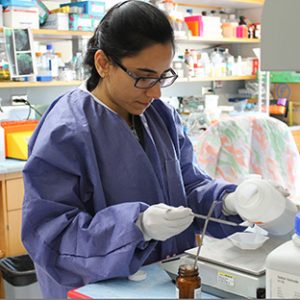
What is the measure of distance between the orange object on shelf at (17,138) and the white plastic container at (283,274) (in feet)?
6.80

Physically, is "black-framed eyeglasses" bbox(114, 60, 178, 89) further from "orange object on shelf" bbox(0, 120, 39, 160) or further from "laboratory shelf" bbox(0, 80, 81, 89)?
"laboratory shelf" bbox(0, 80, 81, 89)

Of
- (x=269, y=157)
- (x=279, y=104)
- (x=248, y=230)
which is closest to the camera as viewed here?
(x=248, y=230)

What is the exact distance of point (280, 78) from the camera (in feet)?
15.9

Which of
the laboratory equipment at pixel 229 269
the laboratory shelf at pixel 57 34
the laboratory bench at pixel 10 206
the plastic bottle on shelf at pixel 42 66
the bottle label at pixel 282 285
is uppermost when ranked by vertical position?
the laboratory shelf at pixel 57 34

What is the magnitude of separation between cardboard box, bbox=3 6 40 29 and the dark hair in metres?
1.94

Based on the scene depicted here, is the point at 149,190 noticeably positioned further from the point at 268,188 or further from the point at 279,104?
the point at 279,104

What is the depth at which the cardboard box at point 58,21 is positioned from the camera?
340 centimetres

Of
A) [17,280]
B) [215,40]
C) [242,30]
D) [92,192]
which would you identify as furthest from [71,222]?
[242,30]

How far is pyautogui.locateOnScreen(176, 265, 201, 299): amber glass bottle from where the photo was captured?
109 cm

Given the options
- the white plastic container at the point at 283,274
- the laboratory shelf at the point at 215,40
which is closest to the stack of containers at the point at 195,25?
the laboratory shelf at the point at 215,40

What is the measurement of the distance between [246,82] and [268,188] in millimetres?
3867

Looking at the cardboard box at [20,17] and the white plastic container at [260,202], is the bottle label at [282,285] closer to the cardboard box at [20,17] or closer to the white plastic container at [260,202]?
the white plastic container at [260,202]

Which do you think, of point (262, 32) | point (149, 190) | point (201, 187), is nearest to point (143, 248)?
point (149, 190)

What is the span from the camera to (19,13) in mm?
3230
